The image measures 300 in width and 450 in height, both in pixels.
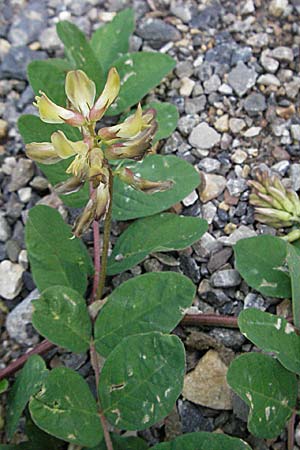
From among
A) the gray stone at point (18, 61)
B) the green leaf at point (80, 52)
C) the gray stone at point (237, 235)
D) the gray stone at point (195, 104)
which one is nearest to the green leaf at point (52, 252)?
the gray stone at point (237, 235)

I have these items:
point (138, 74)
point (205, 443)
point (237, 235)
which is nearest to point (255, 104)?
point (138, 74)

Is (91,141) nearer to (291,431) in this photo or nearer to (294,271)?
(294,271)

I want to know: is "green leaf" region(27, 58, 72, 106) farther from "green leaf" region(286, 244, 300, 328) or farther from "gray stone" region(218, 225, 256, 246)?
"green leaf" region(286, 244, 300, 328)

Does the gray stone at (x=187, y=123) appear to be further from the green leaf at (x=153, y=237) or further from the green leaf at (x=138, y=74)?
the green leaf at (x=153, y=237)

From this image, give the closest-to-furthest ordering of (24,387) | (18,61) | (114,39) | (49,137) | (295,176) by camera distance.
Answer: (24,387), (49,137), (295,176), (114,39), (18,61)

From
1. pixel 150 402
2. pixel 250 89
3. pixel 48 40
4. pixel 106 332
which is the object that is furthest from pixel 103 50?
pixel 150 402

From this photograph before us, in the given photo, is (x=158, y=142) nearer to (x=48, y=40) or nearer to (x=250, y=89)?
(x=250, y=89)
